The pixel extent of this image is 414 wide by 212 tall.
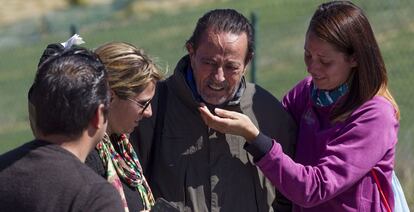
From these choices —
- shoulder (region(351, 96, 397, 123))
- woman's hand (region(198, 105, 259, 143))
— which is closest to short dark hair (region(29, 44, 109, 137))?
woman's hand (region(198, 105, 259, 143))

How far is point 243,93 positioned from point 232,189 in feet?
1.24

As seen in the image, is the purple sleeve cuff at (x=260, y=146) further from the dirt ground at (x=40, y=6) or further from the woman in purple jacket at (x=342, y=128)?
the dirt ground at (x=40, y=6)

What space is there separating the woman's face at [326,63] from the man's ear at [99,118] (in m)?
1.12

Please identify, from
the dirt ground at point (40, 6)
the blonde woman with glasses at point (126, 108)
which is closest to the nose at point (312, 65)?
the blonde woman with glasses at point (126, 108)

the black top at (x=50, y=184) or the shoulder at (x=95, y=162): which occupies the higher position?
the black top at (x=50, y=184)

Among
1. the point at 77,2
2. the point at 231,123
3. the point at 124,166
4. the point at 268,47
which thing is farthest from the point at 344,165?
the point at 77,2

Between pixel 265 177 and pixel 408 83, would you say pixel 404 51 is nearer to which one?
pixel 408 83

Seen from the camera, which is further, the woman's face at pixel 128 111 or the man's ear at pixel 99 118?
the woman's face at pixel 128 111

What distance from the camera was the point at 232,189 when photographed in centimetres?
397

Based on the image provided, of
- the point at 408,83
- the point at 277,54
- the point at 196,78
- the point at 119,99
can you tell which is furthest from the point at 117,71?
the point at 277,54

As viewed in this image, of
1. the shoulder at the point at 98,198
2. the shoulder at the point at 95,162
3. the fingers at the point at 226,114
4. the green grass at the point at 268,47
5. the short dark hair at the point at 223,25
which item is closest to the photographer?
the shoulder at the point at 98,198

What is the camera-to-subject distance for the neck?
2926 millimetres

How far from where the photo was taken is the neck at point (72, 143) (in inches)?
115

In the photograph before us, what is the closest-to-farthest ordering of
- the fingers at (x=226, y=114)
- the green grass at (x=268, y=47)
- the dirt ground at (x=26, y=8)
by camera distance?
the fingers at (x=226, y=114) < the green grass at (x=268, y=47) < the dirt ground at (x=26, y=8)
